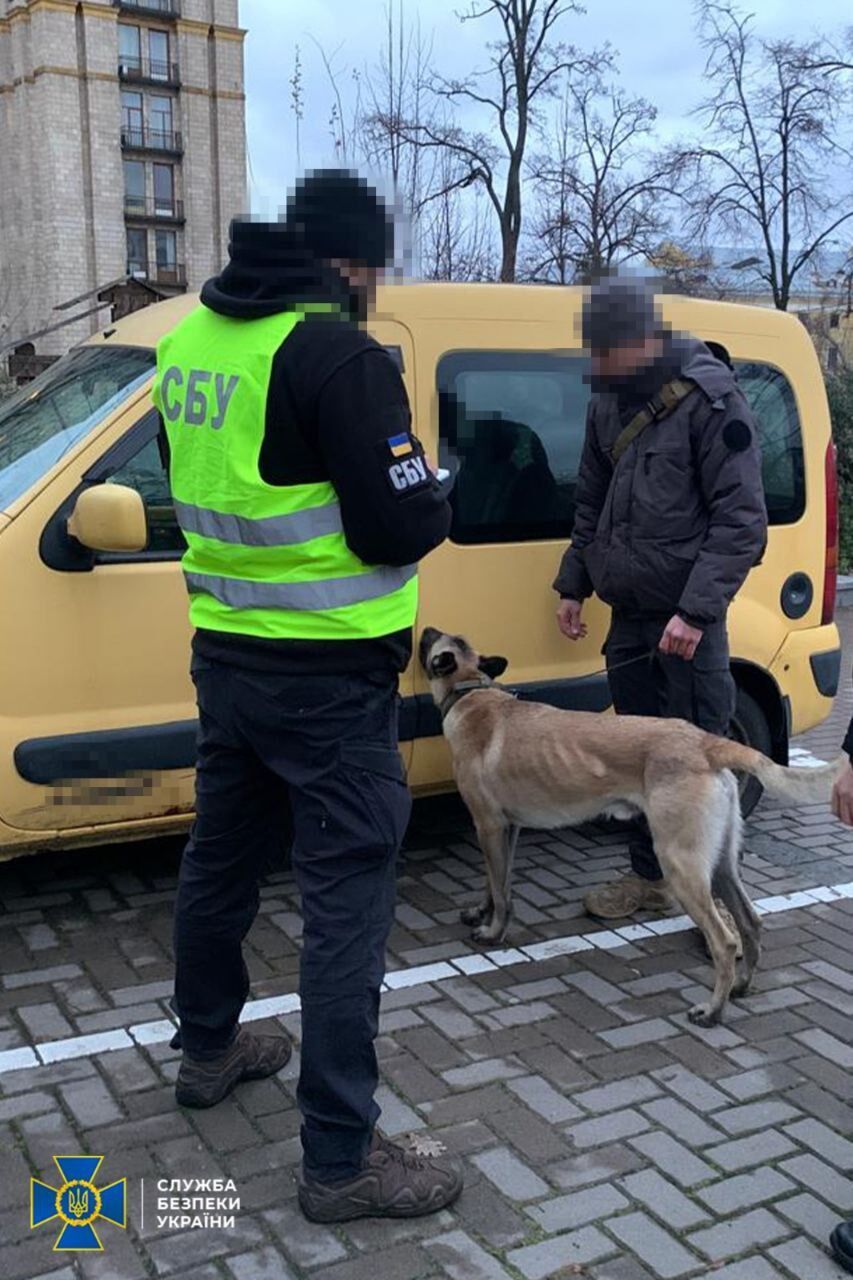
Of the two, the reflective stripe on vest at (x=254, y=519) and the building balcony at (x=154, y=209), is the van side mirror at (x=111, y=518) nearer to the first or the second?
the reflective stripe on vest at (x=254, y=519)

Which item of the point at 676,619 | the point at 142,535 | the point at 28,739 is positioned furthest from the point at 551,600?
the point at 28,739

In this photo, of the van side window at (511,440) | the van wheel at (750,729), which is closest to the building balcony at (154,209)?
the van side window at (511,440)

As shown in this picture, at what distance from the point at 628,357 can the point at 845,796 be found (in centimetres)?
185

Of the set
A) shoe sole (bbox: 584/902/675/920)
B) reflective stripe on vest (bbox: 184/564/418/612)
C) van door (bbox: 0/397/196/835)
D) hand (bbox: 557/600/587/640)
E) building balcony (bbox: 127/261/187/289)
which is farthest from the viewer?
building balcony (bbox: 127/261/187/289)

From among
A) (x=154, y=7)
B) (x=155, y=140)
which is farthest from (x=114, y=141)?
(x=154, y=7)

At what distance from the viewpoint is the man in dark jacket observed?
3.79m

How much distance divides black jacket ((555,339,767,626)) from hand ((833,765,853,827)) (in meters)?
1.24

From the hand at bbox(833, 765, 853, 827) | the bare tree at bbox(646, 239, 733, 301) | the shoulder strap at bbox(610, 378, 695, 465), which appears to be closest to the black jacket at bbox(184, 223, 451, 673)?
the hand at bbox(833, 765, 853, 827)

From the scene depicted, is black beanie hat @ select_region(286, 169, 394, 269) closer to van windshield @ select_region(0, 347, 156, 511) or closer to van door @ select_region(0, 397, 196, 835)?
van door @ select_region(0, 397, 196, 835)

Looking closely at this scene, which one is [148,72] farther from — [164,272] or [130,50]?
[164,272]

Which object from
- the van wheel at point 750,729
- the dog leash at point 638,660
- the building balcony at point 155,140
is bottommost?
the van wheel at point 750,729

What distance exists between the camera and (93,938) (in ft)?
13.1

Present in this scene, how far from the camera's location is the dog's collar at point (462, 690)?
4090mm

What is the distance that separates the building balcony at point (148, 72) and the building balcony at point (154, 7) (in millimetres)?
1664
